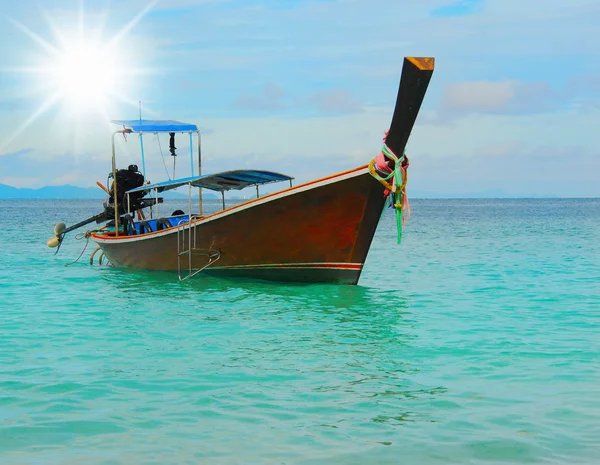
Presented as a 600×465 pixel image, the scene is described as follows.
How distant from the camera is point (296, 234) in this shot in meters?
13.8

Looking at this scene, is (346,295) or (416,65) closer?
(416,65)

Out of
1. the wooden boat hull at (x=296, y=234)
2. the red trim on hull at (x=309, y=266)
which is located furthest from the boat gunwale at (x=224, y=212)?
the red trim on hull at (x=309, y=266)

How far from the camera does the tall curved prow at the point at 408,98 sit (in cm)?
1038

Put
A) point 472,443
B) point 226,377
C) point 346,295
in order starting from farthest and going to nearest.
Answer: point 346,295 → point 226,377 → point 472,443

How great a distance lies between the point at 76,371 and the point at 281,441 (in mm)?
3110

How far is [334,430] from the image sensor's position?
223 inches

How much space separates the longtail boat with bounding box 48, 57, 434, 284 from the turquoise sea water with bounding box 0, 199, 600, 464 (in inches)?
20.2

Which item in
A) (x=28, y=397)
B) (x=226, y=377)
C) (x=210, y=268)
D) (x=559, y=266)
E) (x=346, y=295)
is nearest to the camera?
(x=28, y=397)

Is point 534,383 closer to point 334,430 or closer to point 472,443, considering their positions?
point 472,443

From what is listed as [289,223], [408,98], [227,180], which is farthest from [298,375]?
[227,180]

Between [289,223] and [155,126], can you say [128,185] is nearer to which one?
[155,126]

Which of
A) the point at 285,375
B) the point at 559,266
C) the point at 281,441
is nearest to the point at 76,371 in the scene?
the point at 285,375

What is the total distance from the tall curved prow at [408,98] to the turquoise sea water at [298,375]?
2800mm

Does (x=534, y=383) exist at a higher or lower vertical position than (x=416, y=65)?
lower
